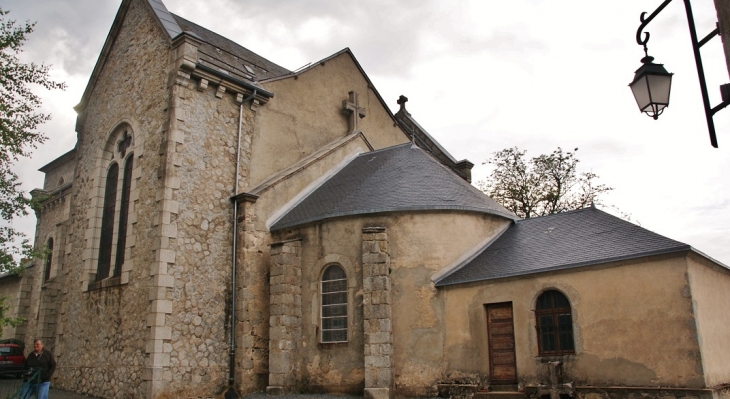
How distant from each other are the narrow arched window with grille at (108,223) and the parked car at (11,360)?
18.5 ft

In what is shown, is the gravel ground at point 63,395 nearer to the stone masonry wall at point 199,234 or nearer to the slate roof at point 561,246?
the stone masonry wall at point 199,234

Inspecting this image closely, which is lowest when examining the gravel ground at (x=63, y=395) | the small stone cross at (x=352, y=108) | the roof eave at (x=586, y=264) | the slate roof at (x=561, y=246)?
the gravel ground at (x=63, y=395)

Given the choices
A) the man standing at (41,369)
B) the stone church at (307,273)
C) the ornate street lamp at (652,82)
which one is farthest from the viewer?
the stone church at (307,273)

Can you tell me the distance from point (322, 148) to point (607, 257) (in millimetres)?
9920

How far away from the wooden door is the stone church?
0.03 meters

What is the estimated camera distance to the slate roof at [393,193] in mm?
13719

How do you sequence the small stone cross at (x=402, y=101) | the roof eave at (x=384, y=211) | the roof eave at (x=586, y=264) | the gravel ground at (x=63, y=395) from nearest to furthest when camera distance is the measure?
the roof eave at (x=586, y=264) < the roof eave at (x=384, y=211) < the gravel ground at (x=63, y=395) < the small stone cross at (x=402, y=101)

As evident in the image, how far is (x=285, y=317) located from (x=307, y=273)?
1.24 m

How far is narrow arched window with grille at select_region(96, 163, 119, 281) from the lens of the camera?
15.4 meters

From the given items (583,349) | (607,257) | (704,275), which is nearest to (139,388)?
(583,349)

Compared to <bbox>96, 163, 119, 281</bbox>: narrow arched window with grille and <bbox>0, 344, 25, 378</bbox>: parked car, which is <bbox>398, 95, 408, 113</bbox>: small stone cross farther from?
<bbox>0, 344, 25, 378</bbox>: parked car

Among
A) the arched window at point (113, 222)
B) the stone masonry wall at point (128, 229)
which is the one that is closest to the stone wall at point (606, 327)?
the stone masonry wall at point (128, 229)

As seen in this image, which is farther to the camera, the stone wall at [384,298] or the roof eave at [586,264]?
the stone wall at [384,298]

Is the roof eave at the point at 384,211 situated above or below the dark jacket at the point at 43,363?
above
